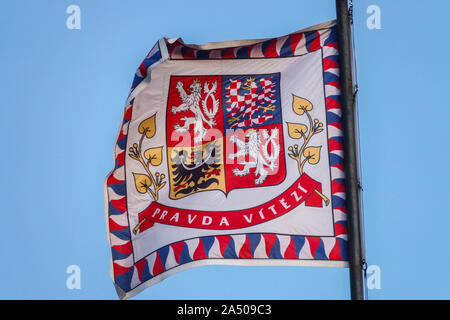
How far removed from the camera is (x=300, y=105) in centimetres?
1029

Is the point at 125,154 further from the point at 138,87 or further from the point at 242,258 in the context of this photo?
the point at 242,258

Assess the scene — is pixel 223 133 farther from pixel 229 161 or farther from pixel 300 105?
pixel 300 105

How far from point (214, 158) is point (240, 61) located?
143cm

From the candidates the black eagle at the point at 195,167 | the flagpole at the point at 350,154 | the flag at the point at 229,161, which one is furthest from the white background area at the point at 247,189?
the flagpole at the point at 350,154

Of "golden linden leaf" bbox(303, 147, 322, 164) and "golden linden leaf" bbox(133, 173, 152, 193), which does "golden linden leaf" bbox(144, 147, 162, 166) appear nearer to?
"golden linden leaf" bbox(133, 173, 152, 193)

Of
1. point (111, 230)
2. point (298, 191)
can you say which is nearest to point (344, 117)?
point (298, 191)

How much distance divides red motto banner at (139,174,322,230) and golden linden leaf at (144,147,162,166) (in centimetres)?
71

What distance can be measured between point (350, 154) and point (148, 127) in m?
3.06

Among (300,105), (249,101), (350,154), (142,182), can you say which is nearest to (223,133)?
(249,101)

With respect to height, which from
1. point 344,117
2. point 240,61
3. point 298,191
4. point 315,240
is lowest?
point 315,240

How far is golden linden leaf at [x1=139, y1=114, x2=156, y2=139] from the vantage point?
10.9 m

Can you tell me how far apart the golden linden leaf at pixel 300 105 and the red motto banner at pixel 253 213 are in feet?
2.88

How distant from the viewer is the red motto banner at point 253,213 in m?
9.97
